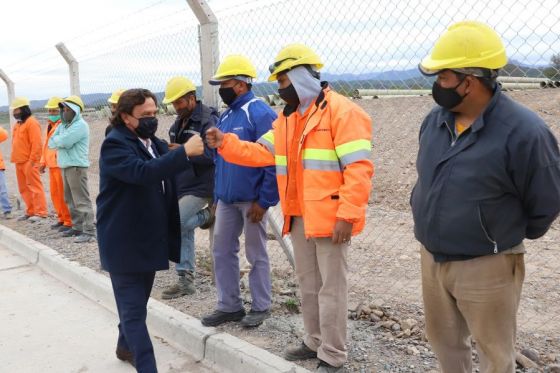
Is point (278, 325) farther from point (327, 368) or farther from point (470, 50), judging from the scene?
point (470, 50)

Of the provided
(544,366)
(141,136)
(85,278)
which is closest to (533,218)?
(544,366)

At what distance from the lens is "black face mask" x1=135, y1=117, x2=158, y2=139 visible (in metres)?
3.47

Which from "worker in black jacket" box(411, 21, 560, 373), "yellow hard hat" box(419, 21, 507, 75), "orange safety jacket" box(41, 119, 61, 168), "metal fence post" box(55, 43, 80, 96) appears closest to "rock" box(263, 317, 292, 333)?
"worker in black jacket" box(411, 21, 560, 373)

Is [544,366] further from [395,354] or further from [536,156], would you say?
[536,156]

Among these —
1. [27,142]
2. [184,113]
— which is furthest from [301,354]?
[27,142]

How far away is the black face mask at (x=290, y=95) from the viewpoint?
3407 mm

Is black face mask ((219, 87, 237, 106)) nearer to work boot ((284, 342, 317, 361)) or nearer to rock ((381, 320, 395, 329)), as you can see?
work boot ((284, 342, 317, 361))

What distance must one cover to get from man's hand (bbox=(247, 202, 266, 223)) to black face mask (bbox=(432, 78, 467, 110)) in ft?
6.05

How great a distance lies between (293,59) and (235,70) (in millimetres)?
845

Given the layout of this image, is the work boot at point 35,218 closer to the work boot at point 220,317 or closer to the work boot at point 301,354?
the work boot at point 220,317

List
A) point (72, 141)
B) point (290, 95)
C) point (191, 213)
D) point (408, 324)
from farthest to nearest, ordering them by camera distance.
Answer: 1. point (72, 141)
2. point (191, 213)
3. point (408, 324)
4. point (290, 95)

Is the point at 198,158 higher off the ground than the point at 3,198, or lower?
higher

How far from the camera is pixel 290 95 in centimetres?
342

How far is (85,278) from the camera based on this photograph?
18.8 ft
